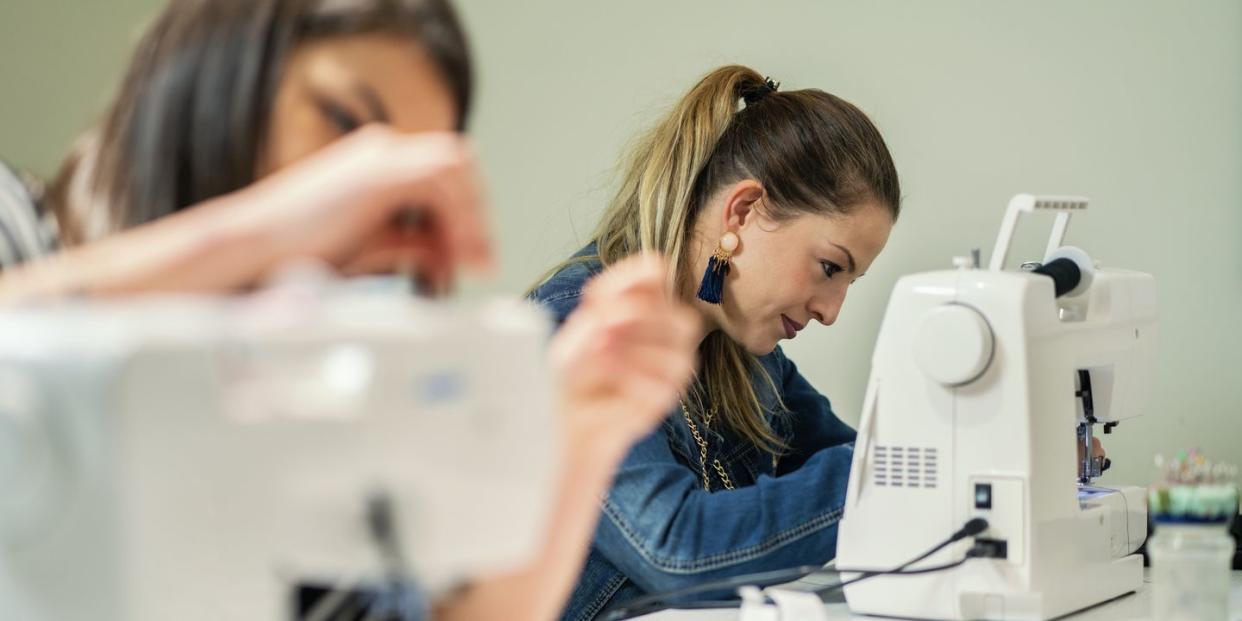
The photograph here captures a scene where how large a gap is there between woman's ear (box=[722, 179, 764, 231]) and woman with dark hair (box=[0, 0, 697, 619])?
3.47ft

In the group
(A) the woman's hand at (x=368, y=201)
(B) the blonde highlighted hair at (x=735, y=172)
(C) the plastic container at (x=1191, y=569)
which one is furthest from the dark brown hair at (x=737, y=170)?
(A) the woman's hand at (x=368, y=201)

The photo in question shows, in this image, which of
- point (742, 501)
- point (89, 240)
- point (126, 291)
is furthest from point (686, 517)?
point (126, 291)

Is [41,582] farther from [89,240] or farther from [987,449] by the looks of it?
[987,449]

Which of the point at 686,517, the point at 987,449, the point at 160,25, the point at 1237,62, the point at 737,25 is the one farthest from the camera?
the point at 737,25

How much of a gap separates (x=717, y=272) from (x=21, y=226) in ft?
3.84

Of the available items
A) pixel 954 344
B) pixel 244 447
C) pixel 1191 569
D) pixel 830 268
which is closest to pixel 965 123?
pixel 830 268

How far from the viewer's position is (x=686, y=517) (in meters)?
1.73

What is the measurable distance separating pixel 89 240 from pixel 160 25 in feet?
0.47

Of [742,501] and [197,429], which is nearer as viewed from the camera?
[197,429]

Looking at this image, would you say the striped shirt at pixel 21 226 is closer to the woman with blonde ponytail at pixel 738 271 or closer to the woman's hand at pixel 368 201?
the woman's hand at pixel 368 201

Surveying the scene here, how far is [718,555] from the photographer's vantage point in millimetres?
1726

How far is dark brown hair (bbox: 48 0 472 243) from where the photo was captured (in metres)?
0.82

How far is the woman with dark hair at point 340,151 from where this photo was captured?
75 cm

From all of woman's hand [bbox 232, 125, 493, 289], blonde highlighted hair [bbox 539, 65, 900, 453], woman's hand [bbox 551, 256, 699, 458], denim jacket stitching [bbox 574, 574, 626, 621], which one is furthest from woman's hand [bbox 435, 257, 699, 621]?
blonde highlighted hair [bbox 539, 65, 900, 453]
